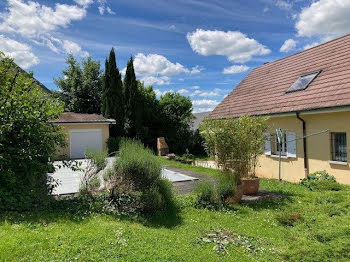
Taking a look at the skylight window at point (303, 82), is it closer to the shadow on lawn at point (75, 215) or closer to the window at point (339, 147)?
the window at point (339, 147)

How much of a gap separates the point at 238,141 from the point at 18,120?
570 centimetres

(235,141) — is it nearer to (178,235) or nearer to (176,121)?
(178,235)

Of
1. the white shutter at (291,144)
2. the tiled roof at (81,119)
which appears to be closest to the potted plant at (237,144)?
the white shutter at (291,144)

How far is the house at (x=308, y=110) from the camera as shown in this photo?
10641mm

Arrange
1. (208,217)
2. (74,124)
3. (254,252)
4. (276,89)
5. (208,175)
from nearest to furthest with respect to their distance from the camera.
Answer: (254,252)
(208,217)
(208,175)
(276,89)
(74,124)

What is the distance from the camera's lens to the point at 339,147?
10.8m

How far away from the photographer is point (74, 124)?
77.7ft

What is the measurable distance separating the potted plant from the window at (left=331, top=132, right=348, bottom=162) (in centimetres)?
353

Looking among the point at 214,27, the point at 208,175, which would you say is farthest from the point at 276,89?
the point at 208,175

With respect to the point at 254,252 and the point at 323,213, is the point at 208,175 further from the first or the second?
the point at 254,252

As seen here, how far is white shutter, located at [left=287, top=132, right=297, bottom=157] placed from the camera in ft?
41.2

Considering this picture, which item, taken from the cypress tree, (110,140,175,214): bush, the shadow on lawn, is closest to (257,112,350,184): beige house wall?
(110,140,175,214): bush

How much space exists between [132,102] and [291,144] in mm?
17280

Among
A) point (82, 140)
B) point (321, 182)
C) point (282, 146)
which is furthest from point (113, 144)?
point (321, 182)
